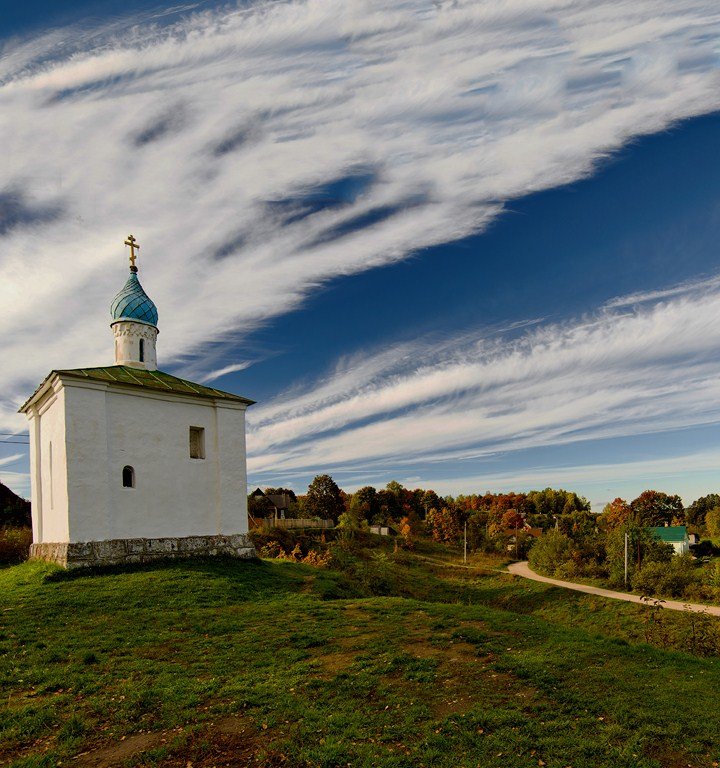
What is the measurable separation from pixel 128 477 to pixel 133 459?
0.61 meters

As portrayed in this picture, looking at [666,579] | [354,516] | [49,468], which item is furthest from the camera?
[354,516]

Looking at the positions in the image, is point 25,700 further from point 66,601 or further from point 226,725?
point 66,601

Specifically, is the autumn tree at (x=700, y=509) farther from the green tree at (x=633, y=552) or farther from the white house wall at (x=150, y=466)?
the white house wall at (x=150, y=466)

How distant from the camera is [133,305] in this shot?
69.6 feet

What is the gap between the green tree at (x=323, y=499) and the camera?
53200 millimetres

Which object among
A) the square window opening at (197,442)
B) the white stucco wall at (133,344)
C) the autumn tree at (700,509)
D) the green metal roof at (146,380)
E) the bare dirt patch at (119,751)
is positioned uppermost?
the white stucco wall at (133,344)

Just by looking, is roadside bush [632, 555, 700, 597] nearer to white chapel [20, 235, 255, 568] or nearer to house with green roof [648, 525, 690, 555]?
white chapel [20, 235, 255, 568]

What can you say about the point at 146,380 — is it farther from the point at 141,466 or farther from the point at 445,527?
the point at 445,527

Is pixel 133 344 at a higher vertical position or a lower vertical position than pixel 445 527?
higher

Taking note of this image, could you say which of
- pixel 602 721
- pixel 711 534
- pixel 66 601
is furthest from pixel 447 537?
pixel 602 721

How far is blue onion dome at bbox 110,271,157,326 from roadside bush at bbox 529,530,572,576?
1417 inches

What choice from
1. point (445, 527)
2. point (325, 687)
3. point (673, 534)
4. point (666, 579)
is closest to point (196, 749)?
point (325, 687)

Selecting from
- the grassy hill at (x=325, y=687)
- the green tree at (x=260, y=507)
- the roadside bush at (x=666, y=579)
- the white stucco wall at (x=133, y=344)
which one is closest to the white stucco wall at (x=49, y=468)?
the white stucco wall at (x=133, y=344)

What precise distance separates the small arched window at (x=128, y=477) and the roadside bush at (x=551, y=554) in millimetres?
35223
